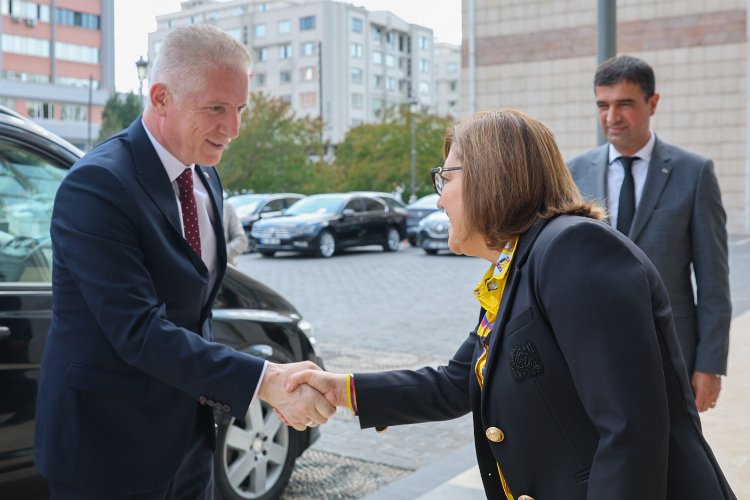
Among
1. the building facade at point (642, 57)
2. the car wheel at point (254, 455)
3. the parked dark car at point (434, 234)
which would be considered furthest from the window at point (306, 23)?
the car wheel at point (254, 455)

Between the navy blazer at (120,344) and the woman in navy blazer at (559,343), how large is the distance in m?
0.73

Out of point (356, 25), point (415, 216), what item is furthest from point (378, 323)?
point (356, 25)

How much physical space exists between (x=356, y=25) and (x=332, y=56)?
5.55m

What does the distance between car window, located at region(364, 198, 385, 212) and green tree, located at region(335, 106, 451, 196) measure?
55.2 ft

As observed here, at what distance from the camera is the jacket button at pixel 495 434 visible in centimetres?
203

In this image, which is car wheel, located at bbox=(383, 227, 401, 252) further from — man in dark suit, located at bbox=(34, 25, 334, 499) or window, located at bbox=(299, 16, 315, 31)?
window, located at bbox=(299, 16, 315, 31)

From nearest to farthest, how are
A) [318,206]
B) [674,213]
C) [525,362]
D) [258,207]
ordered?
1. [525,362]
2. [674,213]
3. [318,206]
4. [258,207]

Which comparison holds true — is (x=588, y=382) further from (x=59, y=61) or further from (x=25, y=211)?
(x=59, y=61)

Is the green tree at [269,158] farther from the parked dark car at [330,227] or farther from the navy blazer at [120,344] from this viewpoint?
the navy blazer at [120,344]

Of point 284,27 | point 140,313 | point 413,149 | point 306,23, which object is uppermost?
point 306,23

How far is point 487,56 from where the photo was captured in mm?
38125

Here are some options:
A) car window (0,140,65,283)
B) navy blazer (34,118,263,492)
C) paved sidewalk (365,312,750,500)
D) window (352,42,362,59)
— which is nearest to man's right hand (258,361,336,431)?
navy blazer (34,118,263,492)

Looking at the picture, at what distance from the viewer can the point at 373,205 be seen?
23562 millimetres

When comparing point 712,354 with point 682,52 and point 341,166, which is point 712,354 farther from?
point 341,166
